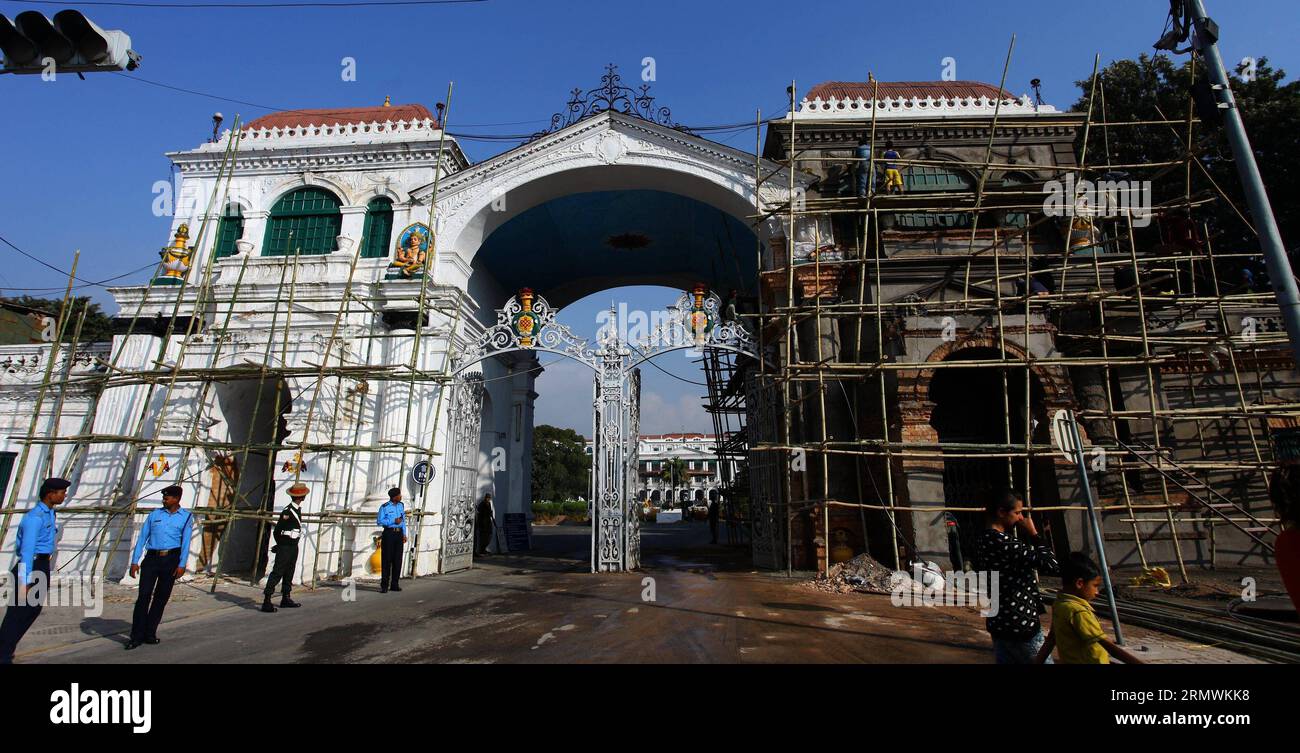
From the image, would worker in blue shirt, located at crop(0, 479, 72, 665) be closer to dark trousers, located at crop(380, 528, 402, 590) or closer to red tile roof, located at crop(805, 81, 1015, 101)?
dark trousers, located at crop(380, 528, 402, 590)

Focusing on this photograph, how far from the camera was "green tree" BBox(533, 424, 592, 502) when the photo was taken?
61750 millimetres

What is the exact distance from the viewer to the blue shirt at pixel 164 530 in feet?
20.7

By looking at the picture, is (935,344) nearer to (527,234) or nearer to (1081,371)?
(1081,371)

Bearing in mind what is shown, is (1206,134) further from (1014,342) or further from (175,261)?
(175,261)

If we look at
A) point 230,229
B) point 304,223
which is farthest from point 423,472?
point 230,229

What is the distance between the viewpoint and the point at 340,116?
15.1 metres

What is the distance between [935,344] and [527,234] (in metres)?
Answer: 10.0

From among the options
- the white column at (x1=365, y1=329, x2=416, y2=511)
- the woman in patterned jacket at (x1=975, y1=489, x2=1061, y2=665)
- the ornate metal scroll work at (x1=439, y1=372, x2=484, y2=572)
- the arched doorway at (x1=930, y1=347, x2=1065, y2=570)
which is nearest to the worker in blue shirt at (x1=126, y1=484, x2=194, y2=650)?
the white column at (x1=365, y1=329, x2=416, y2=511)

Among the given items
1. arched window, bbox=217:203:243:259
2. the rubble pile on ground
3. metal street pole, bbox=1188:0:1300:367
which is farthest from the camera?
arched window, bbox=217:203:243:259

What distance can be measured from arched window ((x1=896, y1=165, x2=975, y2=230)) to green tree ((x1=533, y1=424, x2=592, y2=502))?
166ft

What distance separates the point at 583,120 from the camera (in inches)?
527

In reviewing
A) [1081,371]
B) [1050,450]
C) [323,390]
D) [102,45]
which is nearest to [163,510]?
[102,45]

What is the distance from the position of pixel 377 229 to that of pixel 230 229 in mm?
3490

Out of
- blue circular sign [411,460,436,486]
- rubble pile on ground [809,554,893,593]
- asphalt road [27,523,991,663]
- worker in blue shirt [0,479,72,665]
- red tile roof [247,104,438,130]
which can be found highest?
red tile roof [247,104,438,130]
